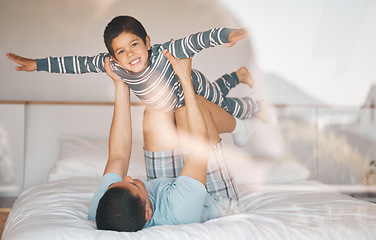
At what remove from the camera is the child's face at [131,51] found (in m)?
0.91

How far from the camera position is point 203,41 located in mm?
868

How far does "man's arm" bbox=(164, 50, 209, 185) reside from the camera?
35.3 inches

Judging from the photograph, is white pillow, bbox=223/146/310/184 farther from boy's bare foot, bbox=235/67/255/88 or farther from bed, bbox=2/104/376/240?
boy's bare foot, bbox=235/67/255/88

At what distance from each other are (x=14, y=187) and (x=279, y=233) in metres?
1.23

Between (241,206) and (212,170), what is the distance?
146mm

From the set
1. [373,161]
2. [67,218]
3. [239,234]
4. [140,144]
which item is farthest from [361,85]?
[67,218]

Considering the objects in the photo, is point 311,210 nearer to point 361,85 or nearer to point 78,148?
point 361,85

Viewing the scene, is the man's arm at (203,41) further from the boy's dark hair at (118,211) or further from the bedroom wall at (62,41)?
the bedroom wall at (62,41)

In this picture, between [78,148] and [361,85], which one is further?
[78,148]

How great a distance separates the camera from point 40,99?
1.76m

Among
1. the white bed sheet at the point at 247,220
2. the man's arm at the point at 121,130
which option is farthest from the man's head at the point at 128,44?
the white bed sheet at the point at 247,220

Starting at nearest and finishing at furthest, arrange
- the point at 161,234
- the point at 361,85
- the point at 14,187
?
the point at 161,234
the point at 361,85
the point at 14,187

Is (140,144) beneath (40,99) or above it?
beneath

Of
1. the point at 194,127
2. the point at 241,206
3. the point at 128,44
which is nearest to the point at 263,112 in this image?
the point at 241,206
